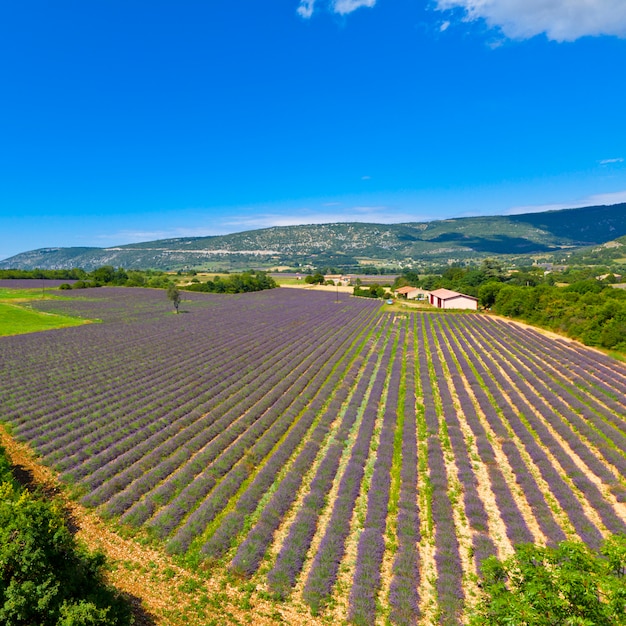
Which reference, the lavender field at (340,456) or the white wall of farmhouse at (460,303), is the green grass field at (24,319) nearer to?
the lavender field at (340,456)

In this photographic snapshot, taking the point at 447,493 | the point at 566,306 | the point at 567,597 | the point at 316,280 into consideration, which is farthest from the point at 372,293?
the point at 567,597

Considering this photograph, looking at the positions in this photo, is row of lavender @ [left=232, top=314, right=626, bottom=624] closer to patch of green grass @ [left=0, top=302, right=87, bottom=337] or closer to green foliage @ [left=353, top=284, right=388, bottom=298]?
patch of green grass @ [left=0, top=302, right=87, bottom=337]

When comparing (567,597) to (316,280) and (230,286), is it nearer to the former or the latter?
(230,286)

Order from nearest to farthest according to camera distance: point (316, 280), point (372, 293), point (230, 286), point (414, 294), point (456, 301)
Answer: point (456, 301) < point (414, 294) < point (372, 293) < point (230, 286) < point (316, 280)

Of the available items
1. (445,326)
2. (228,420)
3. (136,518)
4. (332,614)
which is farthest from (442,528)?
(445,326)

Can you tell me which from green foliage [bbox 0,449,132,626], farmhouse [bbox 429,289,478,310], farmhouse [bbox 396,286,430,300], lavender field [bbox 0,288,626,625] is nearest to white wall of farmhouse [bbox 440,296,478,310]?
farmhouse [bbox 429,289,478,310]

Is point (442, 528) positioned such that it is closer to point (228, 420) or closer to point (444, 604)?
point (444, 604)
